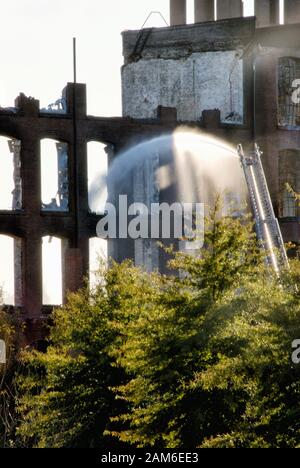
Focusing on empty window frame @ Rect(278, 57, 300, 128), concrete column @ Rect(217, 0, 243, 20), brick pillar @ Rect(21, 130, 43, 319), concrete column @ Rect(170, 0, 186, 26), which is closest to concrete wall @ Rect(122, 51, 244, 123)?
empty window frame @ Rect(278, 57, 300, 128)

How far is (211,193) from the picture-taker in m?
44.5

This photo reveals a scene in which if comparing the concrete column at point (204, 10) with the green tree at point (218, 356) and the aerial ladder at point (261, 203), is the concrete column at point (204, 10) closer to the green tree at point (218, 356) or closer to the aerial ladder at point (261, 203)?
the aerial ladder at point (261, 203)

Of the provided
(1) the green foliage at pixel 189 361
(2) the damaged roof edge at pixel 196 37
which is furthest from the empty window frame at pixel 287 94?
(1) the green foliage at pixel 189 361

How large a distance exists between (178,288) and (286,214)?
2464 centimetres

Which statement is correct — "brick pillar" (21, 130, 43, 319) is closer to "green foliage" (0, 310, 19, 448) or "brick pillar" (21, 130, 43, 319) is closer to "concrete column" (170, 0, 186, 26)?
"green foliage" (0, 310, 19, 448)

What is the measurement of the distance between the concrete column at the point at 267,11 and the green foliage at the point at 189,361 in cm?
3126

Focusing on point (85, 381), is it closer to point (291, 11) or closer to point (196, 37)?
point (196, 37)

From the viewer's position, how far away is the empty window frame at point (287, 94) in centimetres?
4591

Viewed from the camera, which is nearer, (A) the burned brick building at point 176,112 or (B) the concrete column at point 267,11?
(A) the burned brick building at point 176,112

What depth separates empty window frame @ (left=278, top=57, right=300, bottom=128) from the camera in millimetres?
45906

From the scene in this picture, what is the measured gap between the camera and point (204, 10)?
180 ft

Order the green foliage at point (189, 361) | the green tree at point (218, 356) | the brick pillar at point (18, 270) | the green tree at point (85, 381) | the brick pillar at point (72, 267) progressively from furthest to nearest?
1. the brick pillar at point (18, 270)
2. the brick pillar at point (72, 267)
3. the green tree at point (85, 381)
4. the green foliage at point (189, 361)
5. the green tree at point (218, 356)

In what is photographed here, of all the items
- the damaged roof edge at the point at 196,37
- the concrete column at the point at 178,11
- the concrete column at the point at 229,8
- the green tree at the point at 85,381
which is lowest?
the green tree at the point at 85,381

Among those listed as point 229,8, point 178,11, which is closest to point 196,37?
point 178,11
